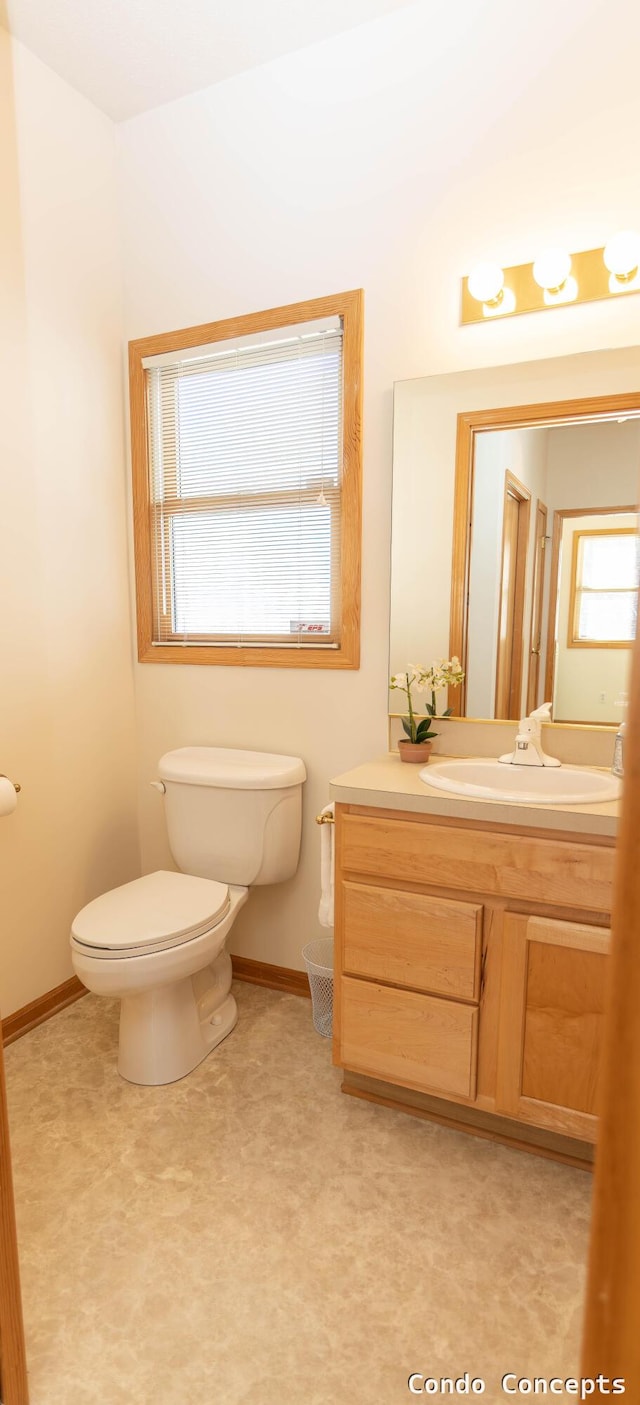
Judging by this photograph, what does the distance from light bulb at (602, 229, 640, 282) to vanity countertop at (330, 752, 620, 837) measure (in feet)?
3.99

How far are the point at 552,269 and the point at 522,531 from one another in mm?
630

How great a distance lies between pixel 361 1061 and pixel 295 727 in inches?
39.2

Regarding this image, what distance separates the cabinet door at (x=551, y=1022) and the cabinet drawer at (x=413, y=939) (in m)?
0.09

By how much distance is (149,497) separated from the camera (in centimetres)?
250

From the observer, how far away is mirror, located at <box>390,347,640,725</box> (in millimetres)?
1788

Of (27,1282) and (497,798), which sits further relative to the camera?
(497,798)

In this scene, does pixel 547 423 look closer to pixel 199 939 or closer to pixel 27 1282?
pixel 199 939

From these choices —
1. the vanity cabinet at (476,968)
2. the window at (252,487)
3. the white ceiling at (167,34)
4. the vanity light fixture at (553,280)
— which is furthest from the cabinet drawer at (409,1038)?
the white ceiling at (167,34)

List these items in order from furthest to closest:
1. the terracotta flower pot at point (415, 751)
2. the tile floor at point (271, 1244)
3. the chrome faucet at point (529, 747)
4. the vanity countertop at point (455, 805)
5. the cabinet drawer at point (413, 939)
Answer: the terracotta flower pot at point (415, 751) < the chrome faucet at point (529, 747) < the cabinet drawer at point (413, 939) < the vanity countertop at point (455, 805) < the tile floor at point (271, 1244)

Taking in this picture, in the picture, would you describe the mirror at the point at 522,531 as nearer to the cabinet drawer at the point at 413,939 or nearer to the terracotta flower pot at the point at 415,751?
the terracotta flower pot at the point at 415,751

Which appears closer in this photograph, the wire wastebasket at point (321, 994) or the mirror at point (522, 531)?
the mirror at point (522, 531)

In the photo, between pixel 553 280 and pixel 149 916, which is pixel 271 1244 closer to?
pixel 149 916

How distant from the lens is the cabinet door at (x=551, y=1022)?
4.91 ft

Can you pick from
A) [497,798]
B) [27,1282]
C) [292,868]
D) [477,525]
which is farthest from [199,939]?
[477,525]
